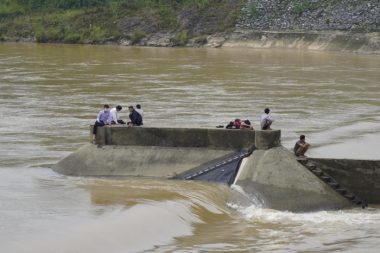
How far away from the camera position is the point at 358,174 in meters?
21.1

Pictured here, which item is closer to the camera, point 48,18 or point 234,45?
point 234,45

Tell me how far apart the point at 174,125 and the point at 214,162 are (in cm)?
1096

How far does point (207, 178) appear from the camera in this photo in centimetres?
2169

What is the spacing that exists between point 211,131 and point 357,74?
33.7 metres

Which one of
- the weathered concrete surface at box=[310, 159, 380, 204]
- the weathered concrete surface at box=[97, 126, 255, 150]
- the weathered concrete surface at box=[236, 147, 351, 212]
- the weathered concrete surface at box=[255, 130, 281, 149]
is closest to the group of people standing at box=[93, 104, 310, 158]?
the weathered concrete surface at box=[97, 126, 255, 150]

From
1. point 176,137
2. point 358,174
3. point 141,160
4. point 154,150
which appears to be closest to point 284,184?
point 358,174

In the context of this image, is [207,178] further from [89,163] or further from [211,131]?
[89,163]

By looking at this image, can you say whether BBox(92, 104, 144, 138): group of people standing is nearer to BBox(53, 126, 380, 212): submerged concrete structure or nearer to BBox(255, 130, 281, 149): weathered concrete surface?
BBox(53, 126, 380, 212): submerged concrete structure

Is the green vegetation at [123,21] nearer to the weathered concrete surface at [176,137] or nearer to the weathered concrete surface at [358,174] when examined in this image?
the weathered concrete surface at [176,137]

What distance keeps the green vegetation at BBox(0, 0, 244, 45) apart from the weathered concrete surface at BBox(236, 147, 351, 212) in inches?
2481

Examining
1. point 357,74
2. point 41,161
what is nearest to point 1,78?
point 357,74

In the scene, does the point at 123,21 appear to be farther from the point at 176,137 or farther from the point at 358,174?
the point at 358,174

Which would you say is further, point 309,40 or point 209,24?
point 209,24

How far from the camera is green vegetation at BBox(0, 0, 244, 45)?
282 feet
